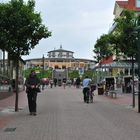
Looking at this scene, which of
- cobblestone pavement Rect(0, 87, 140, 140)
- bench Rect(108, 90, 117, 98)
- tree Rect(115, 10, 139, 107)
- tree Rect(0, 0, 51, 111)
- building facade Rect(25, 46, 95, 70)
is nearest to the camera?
cobblestone pavement Rect(0, 87, 140, 140)

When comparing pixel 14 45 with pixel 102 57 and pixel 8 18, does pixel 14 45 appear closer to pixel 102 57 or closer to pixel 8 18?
pixel 8 18

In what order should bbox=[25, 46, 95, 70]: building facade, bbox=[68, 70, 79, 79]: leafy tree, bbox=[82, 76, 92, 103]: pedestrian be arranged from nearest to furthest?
bbox=[82, 76, 92, 103]: pedestrian < bbox=[68, 70, 79, 79]: leafy tree < bbox=[25, 46, 95, 70]: building facade

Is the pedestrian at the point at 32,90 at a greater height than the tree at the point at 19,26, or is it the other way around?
the tree at the point at 19,26

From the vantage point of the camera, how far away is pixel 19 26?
24.2 meters

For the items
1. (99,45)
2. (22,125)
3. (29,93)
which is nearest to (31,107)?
(29,93)

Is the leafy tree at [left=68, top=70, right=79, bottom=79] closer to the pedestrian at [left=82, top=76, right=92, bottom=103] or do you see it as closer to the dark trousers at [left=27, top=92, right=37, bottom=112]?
the pedestrian at [left=82, top=76, right=92, bottom=103]

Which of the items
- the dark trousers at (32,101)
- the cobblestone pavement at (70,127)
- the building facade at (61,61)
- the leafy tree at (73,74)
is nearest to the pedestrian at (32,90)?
the dark trousers at (32,101)

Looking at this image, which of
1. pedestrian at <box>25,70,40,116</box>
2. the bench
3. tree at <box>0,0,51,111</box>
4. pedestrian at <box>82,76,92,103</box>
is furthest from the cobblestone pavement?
the bench

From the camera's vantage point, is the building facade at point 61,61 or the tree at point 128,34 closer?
the tree at point 128,34

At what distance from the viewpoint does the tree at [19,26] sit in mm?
24203

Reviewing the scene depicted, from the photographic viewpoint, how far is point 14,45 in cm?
2450

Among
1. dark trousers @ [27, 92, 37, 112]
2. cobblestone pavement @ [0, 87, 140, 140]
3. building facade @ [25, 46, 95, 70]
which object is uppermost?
building facade @ [25, 46, 95, 70]

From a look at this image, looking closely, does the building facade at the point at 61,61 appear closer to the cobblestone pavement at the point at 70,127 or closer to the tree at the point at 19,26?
the tree at the point at 19,26

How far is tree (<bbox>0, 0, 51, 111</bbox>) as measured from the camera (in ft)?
79.4
